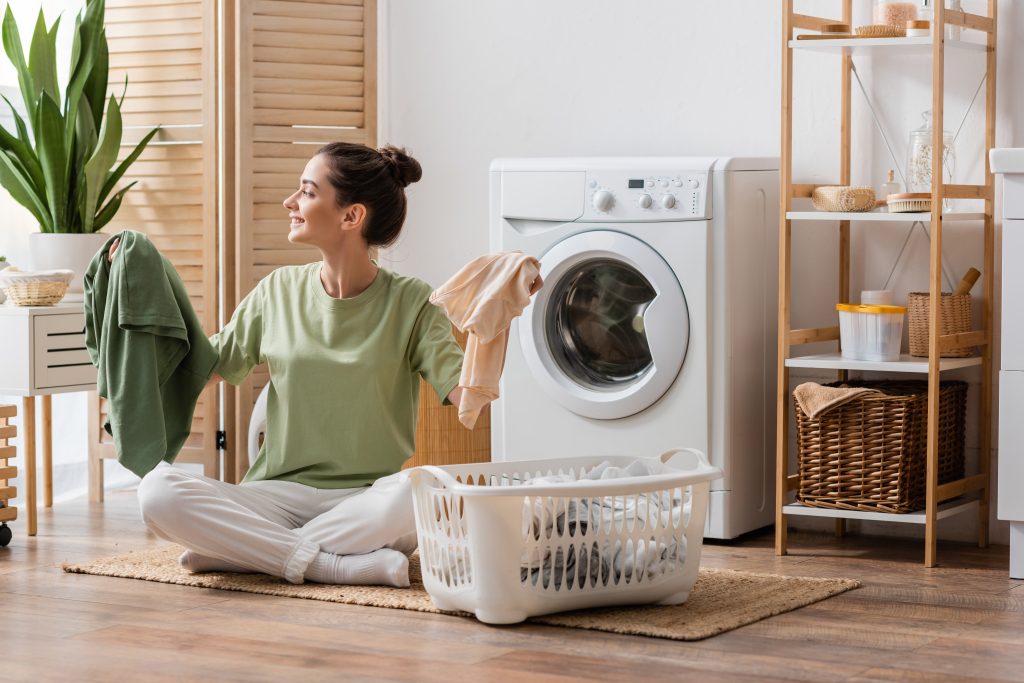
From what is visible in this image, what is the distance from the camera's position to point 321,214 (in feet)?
9.37

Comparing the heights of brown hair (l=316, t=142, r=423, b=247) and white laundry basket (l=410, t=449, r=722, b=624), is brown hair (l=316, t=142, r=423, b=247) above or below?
above

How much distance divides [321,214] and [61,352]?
99cm

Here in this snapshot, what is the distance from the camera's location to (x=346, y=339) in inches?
114

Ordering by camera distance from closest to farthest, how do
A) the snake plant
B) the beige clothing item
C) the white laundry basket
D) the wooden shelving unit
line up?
1. the white laundry basket
2. the beige clothing item
3. the wooden shelving unit
4. the snake plant

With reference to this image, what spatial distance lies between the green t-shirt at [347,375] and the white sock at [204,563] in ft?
0.62

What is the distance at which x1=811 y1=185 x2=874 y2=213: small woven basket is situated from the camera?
318 cm

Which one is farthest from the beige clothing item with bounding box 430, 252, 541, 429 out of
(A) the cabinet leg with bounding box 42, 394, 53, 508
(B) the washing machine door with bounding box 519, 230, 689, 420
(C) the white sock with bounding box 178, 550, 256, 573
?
(A) the cabinet leg with bounding box 42, 394, 53, 508

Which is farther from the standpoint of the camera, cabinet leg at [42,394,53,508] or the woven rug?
cabinet leg at [42,394,53,508]

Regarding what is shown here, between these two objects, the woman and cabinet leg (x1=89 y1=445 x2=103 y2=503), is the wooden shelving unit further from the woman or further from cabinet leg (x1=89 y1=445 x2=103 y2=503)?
cabinet leg (x1=89 y1=445 x2=103 y2=503)

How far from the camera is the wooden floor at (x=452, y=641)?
2.14m

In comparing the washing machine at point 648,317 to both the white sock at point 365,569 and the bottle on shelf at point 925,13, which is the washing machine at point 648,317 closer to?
the bottle on shelf at point 925,13

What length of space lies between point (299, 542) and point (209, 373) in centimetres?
41

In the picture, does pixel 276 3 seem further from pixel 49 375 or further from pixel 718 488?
pixel 718 488

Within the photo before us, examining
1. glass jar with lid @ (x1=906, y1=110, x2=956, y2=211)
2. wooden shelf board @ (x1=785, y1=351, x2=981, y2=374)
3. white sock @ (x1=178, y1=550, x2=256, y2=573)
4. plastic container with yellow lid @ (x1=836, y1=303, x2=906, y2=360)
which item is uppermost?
glass jar with lid @ (x1=906, y1=110, x2=956, y2=211)
